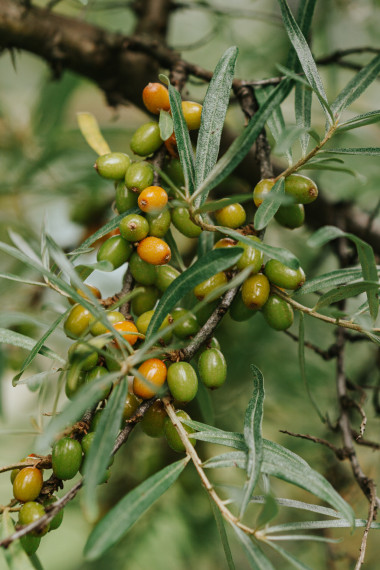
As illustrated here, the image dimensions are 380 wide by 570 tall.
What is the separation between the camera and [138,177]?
744 millimetres

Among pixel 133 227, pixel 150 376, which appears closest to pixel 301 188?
pixel 133 227

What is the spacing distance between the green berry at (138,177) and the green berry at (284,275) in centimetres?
24

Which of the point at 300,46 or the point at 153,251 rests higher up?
the point at 300,46

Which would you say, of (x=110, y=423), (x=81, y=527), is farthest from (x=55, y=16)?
(x=81, y=527)

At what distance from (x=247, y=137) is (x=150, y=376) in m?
0.34

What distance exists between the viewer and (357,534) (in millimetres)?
1361

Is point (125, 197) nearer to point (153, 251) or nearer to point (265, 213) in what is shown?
point (153, 251)

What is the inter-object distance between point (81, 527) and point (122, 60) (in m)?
1.35

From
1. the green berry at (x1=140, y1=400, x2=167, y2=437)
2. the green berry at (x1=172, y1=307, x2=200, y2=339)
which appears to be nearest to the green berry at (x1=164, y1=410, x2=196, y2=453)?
the green berry at (x1=140, y1=400, x2=167, y2=437)

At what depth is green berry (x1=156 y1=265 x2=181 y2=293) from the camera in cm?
76

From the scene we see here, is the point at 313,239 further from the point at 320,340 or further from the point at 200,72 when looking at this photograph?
the point at 320,340

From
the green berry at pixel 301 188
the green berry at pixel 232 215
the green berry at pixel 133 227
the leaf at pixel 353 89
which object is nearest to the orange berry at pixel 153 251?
the green berry at pixel 133 227

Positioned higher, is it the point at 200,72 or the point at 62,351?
the point at 200,72

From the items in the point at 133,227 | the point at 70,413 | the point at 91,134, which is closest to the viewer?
the point at 70,413
